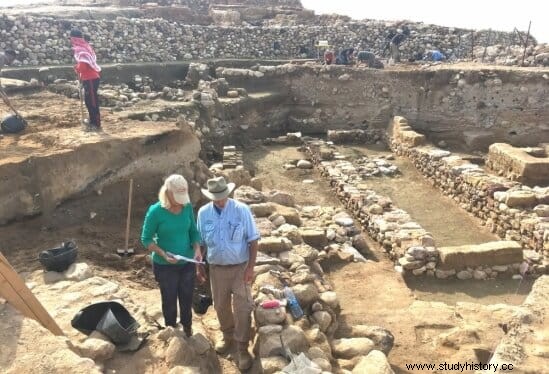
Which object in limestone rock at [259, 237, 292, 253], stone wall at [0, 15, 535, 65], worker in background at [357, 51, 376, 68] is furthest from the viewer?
worker in background at [357, 51, 376, 68]

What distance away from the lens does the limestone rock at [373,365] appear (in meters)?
4.15

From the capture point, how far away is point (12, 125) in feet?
25.5

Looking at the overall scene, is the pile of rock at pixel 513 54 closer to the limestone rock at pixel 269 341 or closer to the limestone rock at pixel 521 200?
the limestone rock at pixel 521 200

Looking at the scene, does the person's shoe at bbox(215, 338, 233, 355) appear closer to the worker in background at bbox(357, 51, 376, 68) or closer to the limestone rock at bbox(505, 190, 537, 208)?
the limestone rock at bbox(505, 190, 537, 208)

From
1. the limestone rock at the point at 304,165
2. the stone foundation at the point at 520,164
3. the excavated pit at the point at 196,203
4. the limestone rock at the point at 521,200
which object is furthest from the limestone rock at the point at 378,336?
the limestone rock at the point at 304,165

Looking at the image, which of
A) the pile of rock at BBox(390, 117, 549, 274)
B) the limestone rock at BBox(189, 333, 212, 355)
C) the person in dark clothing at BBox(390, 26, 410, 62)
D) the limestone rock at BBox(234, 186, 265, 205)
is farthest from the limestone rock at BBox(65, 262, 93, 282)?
the person in dark clothing at BBox(390, 26, 410, 62)

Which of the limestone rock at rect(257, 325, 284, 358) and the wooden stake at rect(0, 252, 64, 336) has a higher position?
the wooden stake at rect(0, 252, 64, 336)

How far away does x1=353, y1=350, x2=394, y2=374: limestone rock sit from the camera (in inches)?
163

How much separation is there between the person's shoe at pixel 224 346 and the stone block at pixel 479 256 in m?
4.37

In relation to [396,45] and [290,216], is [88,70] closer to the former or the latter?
[290,216]

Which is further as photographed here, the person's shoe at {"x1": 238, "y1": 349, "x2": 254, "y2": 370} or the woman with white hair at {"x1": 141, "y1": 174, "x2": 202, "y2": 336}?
the person's shoe at {"x1": 238, "y1": 349, "x2": 254, "y2": 370}

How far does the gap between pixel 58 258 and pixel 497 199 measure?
793 centimetres

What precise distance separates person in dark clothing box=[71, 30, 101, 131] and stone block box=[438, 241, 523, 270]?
6000 mm

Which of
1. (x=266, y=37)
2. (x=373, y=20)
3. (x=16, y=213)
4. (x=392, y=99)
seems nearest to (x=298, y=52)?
(x=266, y=37)
